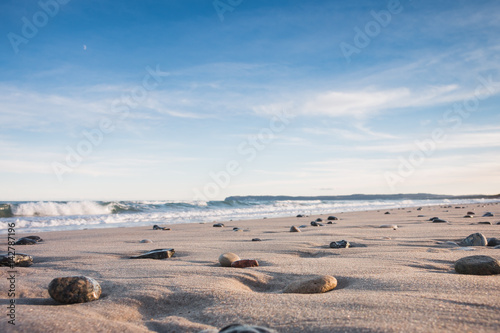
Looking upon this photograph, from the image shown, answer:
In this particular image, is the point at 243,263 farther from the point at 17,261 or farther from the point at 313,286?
the point at 17,261

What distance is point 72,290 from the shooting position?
2146 mm

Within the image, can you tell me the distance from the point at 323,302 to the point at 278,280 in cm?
86

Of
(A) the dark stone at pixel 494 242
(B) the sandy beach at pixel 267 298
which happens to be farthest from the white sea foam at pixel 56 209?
(A) the dark stone at pixel 494 242

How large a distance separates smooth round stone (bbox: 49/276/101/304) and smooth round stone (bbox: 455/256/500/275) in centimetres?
256

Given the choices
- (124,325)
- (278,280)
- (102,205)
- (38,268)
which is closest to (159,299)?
(124,325)

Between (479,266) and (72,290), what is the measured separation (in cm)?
273

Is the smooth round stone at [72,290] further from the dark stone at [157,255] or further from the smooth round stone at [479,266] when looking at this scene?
the smooth round stone at [479,266]

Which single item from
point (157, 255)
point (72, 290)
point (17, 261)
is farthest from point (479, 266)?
point (17, 261)

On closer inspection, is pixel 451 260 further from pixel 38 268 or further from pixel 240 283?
pixel 38 268

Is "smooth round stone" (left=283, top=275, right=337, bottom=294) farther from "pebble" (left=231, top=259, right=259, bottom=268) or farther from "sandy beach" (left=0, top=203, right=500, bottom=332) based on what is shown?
"pebble" (left=231, top=259, right=259, bottom=268)

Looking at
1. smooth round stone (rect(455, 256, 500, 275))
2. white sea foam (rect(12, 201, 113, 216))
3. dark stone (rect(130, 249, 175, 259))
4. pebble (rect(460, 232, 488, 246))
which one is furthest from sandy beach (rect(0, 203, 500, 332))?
white sea foam (rect(12, 201, 113, 216))

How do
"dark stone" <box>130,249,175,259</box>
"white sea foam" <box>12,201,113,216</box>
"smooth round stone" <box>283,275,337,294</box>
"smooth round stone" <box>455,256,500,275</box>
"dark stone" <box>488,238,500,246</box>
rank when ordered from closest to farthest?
"smooth round stone" <box>283,275,337,294</box>, "smooth round stone" <box>455,256,500,275</box>, "dark stone" <box>130,249,175,259</box>, "dark stone" <box>488,238,500,246</box>, "white sea foam" <box>12,201,113,216</box>

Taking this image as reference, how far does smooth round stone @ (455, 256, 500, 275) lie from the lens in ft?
8.18

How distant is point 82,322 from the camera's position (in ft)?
5.61
